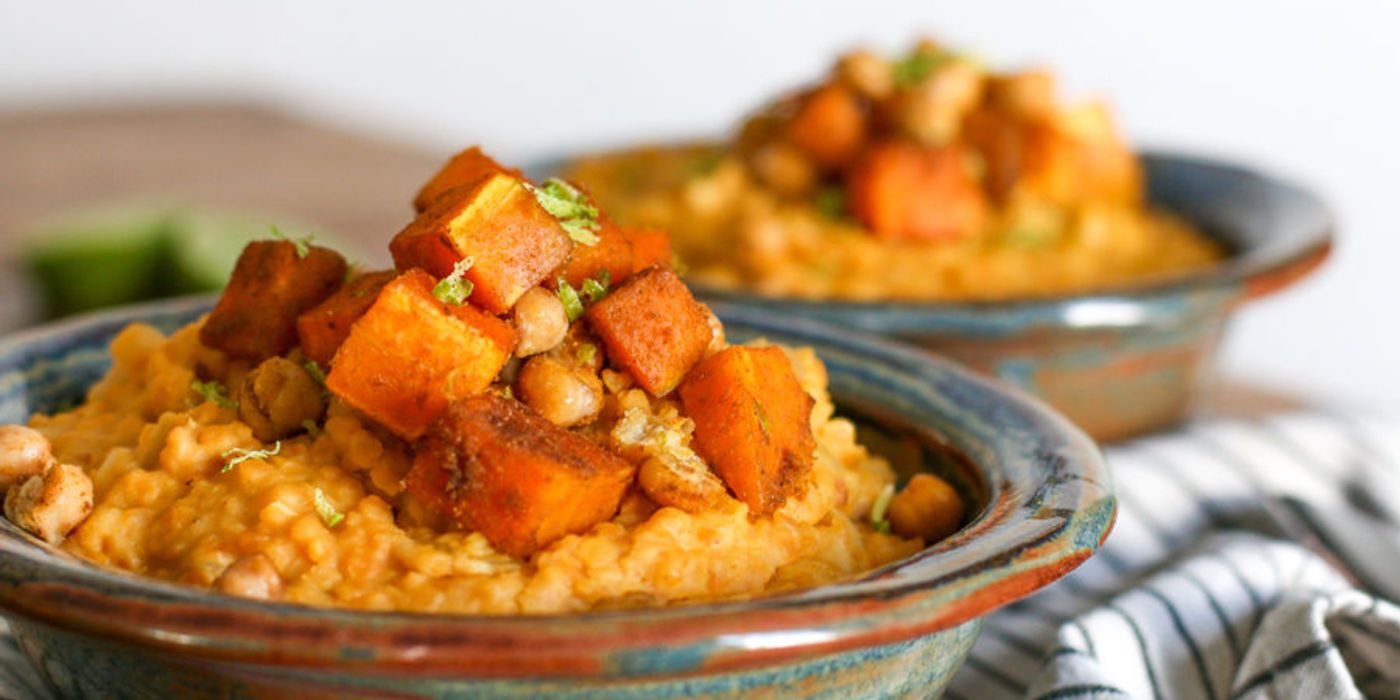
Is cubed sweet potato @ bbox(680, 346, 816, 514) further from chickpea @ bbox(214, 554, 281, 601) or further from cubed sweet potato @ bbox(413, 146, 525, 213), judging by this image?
chickpea @ bbox(214, 554, 281, 601)

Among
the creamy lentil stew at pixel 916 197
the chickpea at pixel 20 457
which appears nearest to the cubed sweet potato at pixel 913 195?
the creamy lentil stew at pixel 916 197

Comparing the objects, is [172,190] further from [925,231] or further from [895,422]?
[895,422]

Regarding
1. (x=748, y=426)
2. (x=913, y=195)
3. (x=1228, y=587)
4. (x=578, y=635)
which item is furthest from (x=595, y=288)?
(x=913, y=195)

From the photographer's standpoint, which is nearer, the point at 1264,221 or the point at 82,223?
the point at 1264,221

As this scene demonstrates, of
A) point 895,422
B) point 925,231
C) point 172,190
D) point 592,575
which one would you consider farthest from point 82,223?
point 592,575

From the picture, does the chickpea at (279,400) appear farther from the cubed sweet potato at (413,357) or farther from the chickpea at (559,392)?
the chickpea at (559,392)

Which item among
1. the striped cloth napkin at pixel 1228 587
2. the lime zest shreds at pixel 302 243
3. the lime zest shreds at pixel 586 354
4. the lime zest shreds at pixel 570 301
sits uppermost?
the lime zest shreds at pixel 570 301

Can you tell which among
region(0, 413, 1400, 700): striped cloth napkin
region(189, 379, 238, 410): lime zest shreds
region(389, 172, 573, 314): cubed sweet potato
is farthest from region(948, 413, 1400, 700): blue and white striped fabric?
region(189, 379, 238, 410): lime zest shreds
